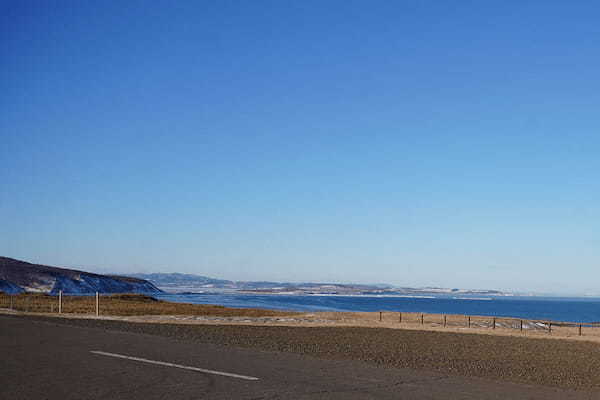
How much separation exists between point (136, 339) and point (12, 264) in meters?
175

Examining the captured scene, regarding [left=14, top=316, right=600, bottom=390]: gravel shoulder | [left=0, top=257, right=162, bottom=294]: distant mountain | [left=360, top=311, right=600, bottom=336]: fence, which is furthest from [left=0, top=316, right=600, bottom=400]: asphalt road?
[left=0, top=257, right=162, bottom=294]: distant mountain

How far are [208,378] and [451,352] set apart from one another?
28.1 ft

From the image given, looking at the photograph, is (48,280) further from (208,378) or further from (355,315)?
(208,378)

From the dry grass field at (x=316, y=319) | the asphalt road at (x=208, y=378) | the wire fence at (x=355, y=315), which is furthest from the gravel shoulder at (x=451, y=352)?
the wire fence at (x=355, y=315)

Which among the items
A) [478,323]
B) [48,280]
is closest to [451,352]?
[478,323]

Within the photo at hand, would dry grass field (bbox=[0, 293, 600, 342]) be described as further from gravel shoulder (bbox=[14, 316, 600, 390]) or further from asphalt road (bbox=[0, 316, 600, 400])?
asphalt road (bbox=[0, 316, 600, 400])

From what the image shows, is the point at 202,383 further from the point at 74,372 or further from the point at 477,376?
the point at 477,376

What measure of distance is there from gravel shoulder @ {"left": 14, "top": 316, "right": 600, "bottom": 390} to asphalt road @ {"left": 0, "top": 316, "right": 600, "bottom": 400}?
106cm

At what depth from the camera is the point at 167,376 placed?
32.1ft

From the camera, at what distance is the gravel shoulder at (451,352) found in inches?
465

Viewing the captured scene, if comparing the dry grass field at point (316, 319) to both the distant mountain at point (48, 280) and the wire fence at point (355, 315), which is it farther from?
the distant mountain at point (48, 280)

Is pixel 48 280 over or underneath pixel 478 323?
underneath

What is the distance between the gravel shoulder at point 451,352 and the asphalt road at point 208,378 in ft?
3.48

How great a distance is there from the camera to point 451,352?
15844mm
